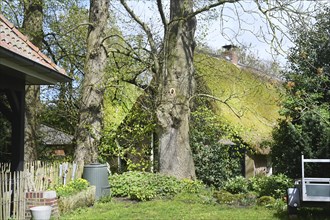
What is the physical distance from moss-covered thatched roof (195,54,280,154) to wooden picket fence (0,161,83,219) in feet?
28.0

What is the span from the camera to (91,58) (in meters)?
13.8

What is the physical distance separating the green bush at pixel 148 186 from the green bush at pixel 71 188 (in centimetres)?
144

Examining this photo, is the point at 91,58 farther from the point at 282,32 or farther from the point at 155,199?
the point at 282,32

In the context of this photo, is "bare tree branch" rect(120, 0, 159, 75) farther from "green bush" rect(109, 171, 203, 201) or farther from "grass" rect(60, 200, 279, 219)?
"grass" rect(60, 200, 279, 219)

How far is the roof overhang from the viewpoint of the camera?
7434 mm

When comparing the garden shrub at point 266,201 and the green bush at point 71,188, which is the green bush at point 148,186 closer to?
the green bush at point 71,188

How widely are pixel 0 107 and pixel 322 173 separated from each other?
8.58 meters

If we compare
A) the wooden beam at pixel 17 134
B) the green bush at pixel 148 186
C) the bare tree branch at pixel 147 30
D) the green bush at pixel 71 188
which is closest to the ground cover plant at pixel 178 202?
the green bush at pixel 148 186

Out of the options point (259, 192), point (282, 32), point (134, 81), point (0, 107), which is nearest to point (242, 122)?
point (134, 81)

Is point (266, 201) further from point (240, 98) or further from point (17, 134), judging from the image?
point (240, 98)

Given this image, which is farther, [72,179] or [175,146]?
[175,146]

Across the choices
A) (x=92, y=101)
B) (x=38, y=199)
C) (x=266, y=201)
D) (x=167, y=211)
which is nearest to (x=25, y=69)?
(x=38, y=199)

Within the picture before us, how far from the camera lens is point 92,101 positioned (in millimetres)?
13539

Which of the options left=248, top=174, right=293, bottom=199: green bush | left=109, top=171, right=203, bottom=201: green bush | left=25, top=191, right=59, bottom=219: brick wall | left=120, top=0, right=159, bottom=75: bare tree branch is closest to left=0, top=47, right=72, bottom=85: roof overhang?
left=25, top=191, right=59, bottom=219: brick wall
